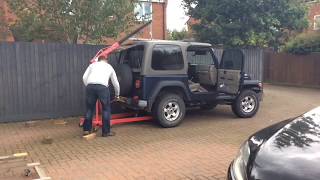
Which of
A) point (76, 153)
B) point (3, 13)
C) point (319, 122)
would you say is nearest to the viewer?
point (319, 122)

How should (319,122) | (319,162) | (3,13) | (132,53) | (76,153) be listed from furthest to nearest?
(3,13) → (132,53) → (76,153) → (319,122) → (319,162)

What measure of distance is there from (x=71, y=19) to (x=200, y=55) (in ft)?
12.9

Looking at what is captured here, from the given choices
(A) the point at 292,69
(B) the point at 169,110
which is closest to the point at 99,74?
(B) the point at 169,110

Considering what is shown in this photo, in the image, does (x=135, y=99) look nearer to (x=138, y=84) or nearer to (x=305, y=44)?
(x=138, y=84)

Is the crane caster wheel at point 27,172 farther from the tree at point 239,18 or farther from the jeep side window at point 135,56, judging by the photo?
the tree at point 239,18

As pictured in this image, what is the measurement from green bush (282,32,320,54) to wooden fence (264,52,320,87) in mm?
292

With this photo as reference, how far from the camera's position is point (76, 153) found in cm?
729

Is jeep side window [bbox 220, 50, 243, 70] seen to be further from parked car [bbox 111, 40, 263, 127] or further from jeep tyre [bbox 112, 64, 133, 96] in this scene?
jeep tyre [bbox 112, 64, 133, 96]

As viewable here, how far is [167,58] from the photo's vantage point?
9586 millimetres

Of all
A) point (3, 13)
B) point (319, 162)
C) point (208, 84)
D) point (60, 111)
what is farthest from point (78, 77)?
point (319, 162)

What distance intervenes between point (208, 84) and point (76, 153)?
4.16 m

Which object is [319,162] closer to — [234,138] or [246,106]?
[234,138]

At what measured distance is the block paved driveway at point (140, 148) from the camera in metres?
6.20

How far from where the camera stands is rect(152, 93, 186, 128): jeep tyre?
30.8 feet
